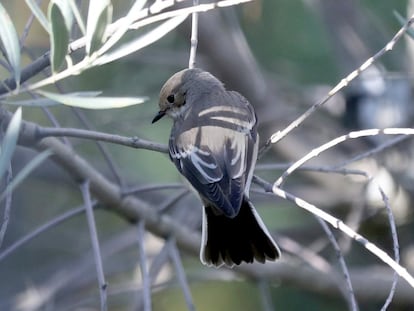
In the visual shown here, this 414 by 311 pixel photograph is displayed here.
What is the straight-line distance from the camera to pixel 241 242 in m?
2.96

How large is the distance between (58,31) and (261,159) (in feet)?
12.7

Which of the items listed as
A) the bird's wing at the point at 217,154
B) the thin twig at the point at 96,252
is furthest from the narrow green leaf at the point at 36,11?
the bird's wing at the point at 217,154

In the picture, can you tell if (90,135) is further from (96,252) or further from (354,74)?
→ (354,74)

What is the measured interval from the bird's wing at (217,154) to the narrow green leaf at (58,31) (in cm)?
112

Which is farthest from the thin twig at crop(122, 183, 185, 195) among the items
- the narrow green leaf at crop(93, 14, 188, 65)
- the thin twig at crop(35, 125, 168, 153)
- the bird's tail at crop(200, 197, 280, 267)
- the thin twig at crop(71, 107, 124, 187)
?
the narrow green leaf at crop(93, 14, 188, 65)

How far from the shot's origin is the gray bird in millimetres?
2930

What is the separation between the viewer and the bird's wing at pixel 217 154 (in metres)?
2.96

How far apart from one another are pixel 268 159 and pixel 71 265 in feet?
4.99

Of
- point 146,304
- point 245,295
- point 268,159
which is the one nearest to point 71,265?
point 245,295

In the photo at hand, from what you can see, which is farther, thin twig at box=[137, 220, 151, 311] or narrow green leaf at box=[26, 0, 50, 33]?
thin twig at box=[137, 220, 151, 311]

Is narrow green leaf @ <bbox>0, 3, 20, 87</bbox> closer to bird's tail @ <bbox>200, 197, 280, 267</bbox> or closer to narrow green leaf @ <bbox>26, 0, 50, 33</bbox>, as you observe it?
narrow green leaf @ <bbox>26, 0, 50, 33</bbox>

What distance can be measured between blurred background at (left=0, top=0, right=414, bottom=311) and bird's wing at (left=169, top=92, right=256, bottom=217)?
147cm

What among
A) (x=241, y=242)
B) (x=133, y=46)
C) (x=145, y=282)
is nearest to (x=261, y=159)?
(x=241, y=242)

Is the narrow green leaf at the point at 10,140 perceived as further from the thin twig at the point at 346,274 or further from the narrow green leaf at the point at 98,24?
the thin twig at the point at 346,274
